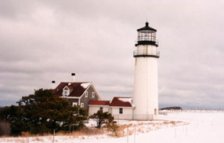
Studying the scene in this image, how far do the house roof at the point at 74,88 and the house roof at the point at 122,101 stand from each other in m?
3.82

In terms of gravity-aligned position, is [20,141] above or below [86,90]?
below

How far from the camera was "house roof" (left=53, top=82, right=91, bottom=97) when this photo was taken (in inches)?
1743

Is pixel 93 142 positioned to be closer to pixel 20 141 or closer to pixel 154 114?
pixel 20 141

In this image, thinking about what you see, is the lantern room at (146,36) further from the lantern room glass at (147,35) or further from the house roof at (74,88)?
the house roof at (74,88)

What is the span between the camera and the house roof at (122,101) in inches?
1756

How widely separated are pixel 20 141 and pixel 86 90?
86.1ft

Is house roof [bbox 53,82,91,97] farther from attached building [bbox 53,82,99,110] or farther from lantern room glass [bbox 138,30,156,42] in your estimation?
lantern room glass [bbox 138,30,156,42]

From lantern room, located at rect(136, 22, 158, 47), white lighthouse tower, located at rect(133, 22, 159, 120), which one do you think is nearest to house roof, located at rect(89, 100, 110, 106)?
white lighthouse tower, located at rect(133, 22, 159, 120)

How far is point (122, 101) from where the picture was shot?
45.3 metres

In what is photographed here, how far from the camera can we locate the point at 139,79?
140ft

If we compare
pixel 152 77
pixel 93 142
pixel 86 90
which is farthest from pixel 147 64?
pixel 93 142

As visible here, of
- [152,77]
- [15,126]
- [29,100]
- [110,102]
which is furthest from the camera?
[110,102]

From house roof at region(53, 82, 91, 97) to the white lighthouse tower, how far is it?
634 cm

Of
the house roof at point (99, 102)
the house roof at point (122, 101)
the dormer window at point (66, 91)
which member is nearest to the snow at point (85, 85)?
the dormer window at point (66, 91)
